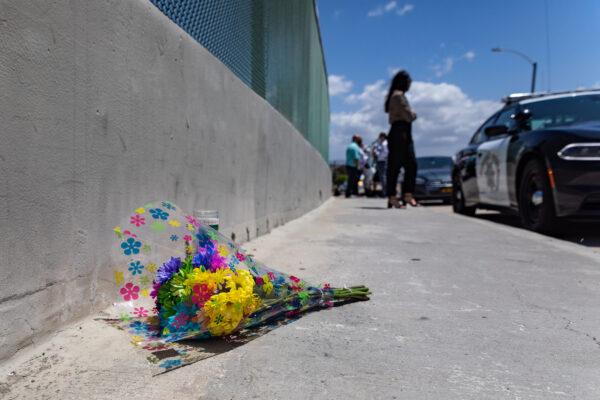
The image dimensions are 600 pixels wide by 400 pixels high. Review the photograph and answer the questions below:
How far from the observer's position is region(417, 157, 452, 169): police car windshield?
1462cm

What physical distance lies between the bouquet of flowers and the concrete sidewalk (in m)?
0.13

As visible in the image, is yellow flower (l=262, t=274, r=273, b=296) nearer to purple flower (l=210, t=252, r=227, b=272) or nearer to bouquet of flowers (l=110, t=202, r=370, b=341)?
bouquet of flowers (l=110, t=202, r=370, b=341)

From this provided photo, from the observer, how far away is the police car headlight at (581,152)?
462 centimetres

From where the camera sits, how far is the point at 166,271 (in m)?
2.00

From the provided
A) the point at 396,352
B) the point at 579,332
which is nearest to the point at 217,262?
the point at 396,352

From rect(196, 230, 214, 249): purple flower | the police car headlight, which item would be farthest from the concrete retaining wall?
the police car headlight

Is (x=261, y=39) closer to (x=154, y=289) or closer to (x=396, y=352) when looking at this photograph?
(x=154, y=289)

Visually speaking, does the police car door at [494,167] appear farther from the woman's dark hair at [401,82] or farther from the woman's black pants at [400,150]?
the woman's dark hair at [401,82]

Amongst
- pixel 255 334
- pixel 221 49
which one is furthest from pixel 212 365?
pixel 221 49

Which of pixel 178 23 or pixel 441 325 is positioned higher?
pixel 178 23

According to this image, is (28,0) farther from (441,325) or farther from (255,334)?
(441,325)

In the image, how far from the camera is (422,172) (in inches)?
535

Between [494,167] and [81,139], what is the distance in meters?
5.71

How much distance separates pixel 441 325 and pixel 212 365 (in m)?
1.07
